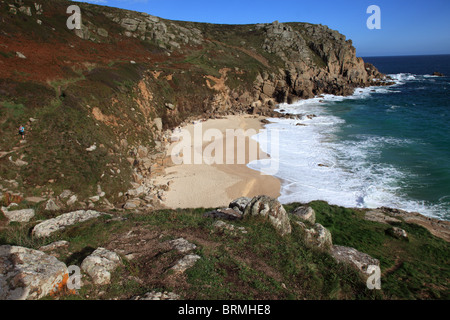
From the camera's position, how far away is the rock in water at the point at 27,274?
5.78m

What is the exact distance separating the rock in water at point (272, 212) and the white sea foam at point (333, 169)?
33.6 feet

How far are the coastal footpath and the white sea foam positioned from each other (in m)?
2.13

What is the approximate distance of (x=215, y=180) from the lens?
24.9 metres

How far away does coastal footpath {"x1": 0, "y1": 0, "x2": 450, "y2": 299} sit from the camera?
8062 mm

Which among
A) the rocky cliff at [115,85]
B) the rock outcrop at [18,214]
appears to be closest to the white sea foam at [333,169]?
the rocky cliff at [115,85]

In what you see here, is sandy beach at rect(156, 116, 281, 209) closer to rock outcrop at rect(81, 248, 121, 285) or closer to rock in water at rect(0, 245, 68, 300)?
→ rock outcrop at rect(81, 248, 121, 285)

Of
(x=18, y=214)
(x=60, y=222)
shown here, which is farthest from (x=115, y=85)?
(x=60, y=222)

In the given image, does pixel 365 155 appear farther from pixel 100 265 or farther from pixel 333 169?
pixel 100 265

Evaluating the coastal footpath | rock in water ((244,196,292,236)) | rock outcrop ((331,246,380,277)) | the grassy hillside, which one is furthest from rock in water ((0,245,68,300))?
rock outcrop ((331,246,380,277))

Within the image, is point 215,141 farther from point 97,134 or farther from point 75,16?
point 75,16

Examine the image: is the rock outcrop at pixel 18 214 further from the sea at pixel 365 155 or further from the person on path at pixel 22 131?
the sea at pixel 365 155

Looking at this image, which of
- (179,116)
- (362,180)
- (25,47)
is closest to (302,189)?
(362,180)

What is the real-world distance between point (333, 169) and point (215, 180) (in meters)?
12.9

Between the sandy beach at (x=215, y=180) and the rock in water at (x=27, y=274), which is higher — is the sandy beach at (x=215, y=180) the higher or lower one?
the lower one
